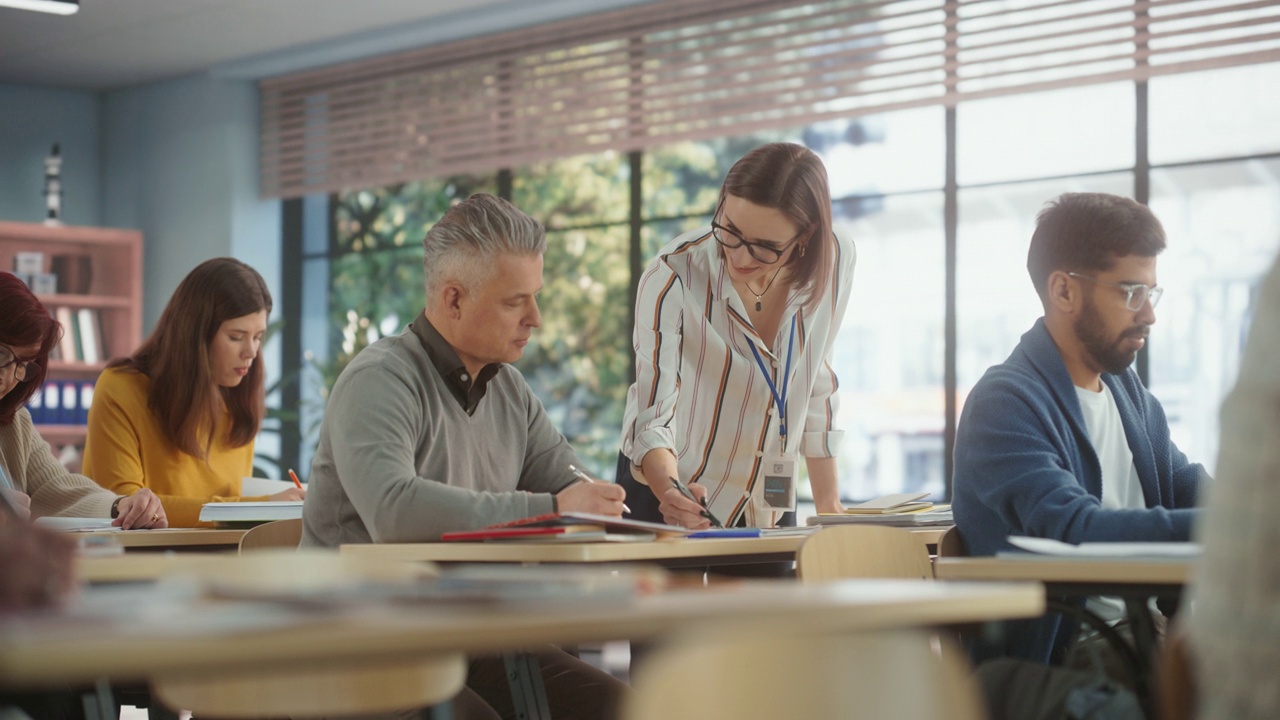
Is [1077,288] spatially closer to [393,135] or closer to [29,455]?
[29,455]

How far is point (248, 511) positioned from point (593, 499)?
1100 mm

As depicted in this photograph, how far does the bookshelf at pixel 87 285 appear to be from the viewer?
24.3ft

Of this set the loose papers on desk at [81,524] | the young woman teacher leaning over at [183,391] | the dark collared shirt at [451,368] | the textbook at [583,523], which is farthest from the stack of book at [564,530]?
the young woman teacher leaning over at [183,391]

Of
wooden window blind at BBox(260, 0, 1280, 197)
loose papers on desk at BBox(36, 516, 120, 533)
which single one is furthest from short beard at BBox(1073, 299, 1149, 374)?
wooden window blind at BBox(260, 0, 1280, 197)

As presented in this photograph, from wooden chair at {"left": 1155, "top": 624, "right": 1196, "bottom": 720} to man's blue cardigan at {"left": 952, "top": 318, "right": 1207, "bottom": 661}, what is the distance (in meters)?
0.83

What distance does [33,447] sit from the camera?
3.47 m

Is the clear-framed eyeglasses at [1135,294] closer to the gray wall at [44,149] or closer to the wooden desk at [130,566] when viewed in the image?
the wooden desk at [130,566]

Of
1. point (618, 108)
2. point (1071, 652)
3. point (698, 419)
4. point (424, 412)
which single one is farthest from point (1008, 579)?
point (618, 108)

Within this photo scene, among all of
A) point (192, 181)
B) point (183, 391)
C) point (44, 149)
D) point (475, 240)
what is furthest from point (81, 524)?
point (44, 149)

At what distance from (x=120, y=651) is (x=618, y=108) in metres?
5.87

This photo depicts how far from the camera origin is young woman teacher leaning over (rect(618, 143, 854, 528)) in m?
2.94

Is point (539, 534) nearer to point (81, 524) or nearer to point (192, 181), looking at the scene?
point (81, 524)

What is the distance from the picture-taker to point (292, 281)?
790 centimetres

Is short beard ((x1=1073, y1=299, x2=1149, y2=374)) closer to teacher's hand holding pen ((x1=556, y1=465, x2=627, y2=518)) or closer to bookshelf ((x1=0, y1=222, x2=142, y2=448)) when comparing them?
teacher's hand holding pen ((x1=556, y1=465, x2=627, y2=518))
